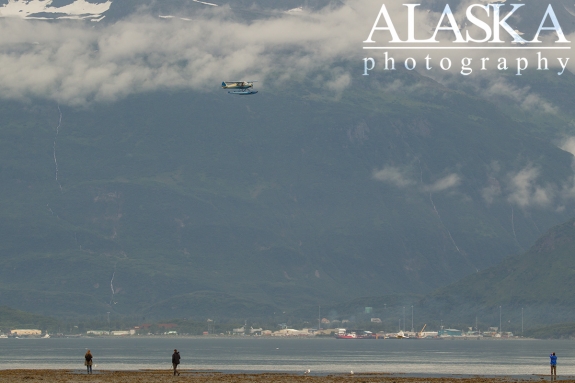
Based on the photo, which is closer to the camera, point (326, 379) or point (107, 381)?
point (107, 381)

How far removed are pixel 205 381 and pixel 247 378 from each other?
12.5 meters

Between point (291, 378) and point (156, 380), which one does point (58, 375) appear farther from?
point (291, 378)

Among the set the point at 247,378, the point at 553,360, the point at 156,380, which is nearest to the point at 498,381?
the point at 553,360

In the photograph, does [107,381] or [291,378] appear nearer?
[107,381]

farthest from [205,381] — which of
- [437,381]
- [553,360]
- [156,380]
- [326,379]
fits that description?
[553,360]

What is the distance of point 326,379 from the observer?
193000 mm

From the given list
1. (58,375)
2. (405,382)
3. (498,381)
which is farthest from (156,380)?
(498,381)

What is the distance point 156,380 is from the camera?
596 ft

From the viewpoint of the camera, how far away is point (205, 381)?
181 metres

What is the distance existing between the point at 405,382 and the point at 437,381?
703cm

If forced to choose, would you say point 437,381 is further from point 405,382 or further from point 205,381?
point 205,381

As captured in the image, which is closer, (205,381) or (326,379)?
(205,381)

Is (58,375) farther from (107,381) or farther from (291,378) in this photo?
(291,378)

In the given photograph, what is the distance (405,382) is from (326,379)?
14.2m
